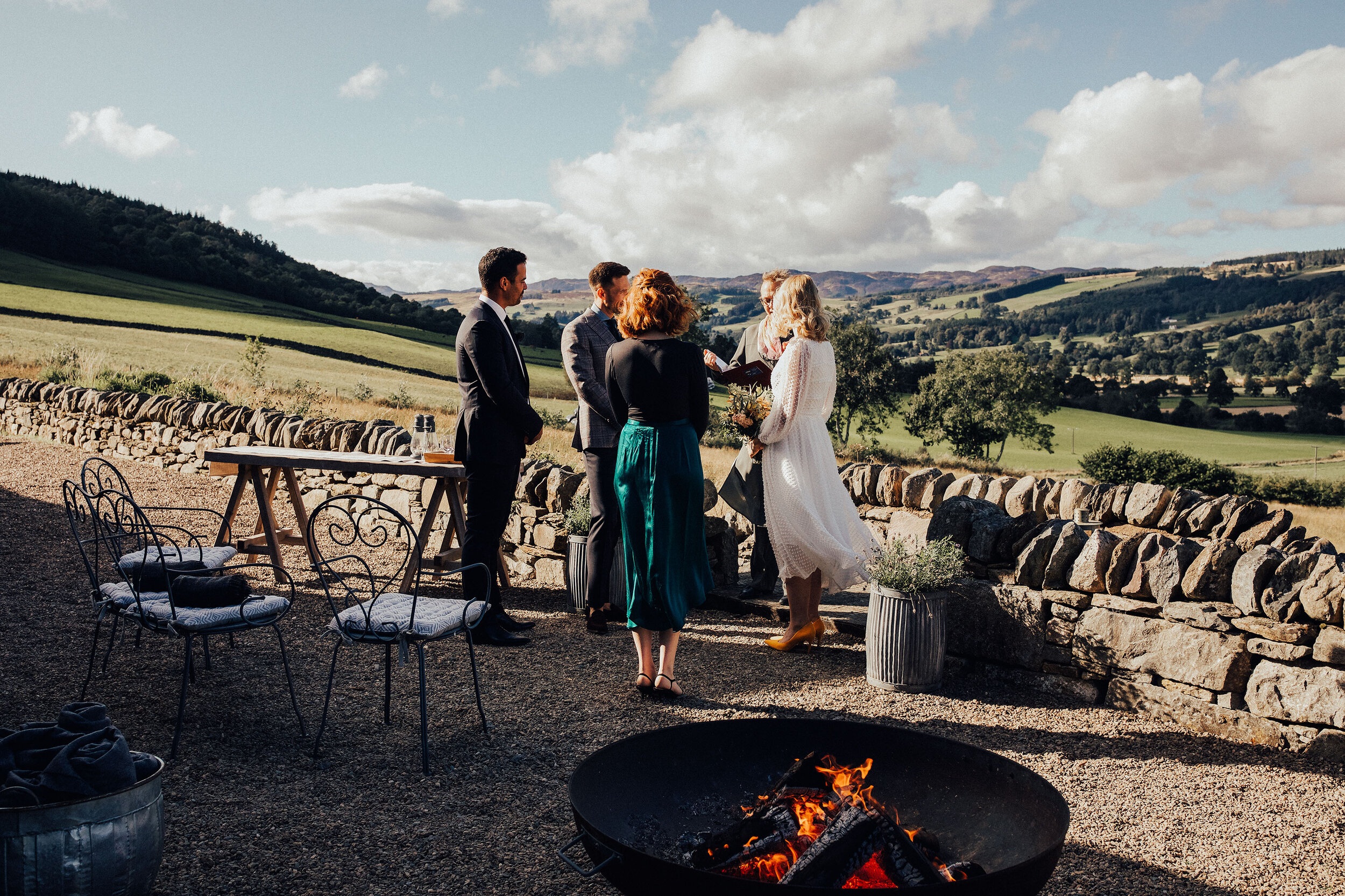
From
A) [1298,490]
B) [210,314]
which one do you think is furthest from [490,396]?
[210,314]

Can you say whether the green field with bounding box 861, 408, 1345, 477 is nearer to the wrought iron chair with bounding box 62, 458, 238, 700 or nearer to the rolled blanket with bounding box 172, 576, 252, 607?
the wrought iron chair with bounding box 62, 458, 238, 700

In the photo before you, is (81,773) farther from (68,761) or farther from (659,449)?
(659,449)

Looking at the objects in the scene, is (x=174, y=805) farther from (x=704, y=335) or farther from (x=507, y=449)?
(x=704, y=335)

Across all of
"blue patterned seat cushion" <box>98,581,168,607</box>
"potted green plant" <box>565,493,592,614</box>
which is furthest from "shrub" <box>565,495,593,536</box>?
"blue patterned seat cushion" <box>98,581,168,607</box>

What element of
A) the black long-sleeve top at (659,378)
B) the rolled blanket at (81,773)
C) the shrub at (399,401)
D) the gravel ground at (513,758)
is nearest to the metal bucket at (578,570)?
the gravel ground at (513,758)

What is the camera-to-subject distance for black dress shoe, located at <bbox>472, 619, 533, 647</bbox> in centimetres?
562

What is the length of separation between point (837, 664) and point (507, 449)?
2394 millimetres

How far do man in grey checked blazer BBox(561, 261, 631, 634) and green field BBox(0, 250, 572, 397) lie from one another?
Result: 2966cm

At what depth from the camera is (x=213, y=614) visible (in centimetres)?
395

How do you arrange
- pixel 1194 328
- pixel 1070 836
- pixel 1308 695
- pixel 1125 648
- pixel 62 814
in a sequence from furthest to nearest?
pixel 1194 328
pixel 1125 648
pixel 1308 695
pixel 1070 836
pixel 62 814

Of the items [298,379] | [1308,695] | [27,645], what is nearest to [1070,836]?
[1308,695]

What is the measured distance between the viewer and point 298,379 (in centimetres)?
2597

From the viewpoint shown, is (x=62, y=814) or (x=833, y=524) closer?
(x=62, y=814)

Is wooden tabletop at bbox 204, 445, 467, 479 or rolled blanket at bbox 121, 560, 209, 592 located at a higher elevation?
wooden tabletop at bbox 204, 445, 467, 479
